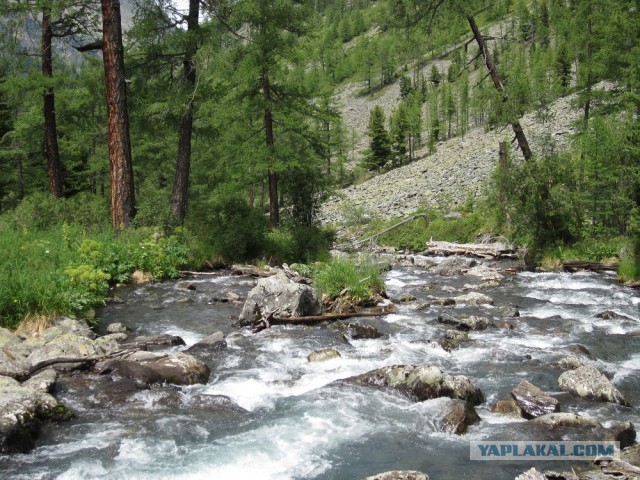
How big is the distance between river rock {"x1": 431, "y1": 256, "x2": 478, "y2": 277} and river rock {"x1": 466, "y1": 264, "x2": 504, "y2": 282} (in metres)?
0.36

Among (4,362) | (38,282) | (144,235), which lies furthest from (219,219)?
(4,362)

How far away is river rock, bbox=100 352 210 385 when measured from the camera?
6.19m

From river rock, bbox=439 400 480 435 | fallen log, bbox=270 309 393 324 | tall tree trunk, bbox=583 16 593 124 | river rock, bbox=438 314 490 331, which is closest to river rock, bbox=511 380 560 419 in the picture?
river rock, bbox=439 400 480 435

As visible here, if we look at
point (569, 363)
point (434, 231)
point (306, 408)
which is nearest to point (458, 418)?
point (306, 408)

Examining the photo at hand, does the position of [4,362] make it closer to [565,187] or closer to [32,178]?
[565,187]

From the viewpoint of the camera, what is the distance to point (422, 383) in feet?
19.7

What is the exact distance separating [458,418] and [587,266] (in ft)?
40.8

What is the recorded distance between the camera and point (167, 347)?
7660mm

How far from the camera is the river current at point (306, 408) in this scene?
4.54 metres

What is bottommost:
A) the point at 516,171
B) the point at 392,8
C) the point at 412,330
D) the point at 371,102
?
the point at 412,330

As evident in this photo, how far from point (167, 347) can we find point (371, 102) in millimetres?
124790

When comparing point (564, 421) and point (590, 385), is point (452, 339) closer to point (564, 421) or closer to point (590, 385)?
point (590, 385)

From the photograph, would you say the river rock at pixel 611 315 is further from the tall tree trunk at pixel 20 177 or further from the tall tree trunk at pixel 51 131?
the tall tree trunk at pixel 20 177

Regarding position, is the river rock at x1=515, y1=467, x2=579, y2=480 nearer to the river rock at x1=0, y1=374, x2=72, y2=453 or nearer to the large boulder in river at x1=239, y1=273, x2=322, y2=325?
the river rock at x1=0, y1=374, x2=72, y2=453
